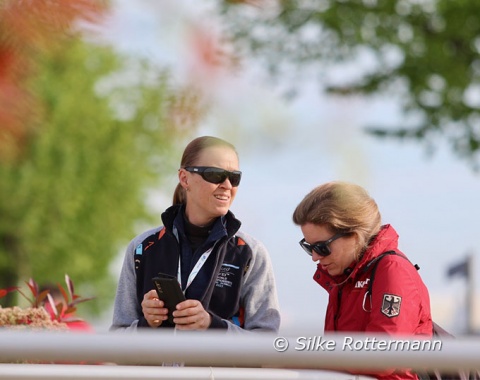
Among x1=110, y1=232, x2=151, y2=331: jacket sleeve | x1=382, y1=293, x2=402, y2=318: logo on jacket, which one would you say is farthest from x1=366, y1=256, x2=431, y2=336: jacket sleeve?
x1=110, y1=232, x2=151, y2=331: jacket sleeve

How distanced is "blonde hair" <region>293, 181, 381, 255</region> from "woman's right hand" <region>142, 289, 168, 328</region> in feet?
2.02

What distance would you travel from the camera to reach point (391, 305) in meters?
3.16

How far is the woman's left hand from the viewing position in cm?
342

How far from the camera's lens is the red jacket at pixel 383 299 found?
315 centimetres

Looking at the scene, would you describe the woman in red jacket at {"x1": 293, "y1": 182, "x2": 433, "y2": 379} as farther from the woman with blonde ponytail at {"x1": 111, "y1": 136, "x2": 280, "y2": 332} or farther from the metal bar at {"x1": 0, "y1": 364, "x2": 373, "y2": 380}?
the metal bar at {"x1": 0, "y1": 364, "x2": 373, "y2": 380}

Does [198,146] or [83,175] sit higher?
[83,175]

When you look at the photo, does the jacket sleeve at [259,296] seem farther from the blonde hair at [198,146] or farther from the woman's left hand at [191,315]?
the blonde hair at [198,146]

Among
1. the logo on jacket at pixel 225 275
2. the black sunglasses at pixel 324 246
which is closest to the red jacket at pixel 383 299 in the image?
the black sunglasses at pixel 324 246

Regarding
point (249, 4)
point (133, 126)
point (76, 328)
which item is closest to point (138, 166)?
point (133, 126)

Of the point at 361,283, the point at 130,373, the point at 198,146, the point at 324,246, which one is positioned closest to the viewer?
the point at 130,373

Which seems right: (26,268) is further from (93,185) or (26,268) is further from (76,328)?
(76,328)

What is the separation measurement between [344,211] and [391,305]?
449 mm

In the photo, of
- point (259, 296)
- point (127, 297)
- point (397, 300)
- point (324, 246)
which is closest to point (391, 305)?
point (397, 300)

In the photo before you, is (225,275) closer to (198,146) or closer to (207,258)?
(207,258)
